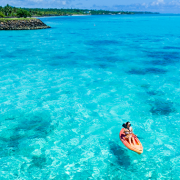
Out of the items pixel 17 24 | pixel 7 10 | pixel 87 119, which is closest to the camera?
pixel 87 119

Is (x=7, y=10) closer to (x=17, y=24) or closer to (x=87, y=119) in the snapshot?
(x=17, y=24)

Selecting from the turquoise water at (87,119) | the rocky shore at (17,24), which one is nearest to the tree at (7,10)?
the rocky shore at (17,24)

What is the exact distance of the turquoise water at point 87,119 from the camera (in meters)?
13.1

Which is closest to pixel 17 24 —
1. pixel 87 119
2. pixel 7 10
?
pixel 7 10

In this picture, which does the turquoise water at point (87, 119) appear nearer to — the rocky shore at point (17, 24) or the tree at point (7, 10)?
the rocky shore at point (17, 24)

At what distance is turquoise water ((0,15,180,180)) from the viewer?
13141mm

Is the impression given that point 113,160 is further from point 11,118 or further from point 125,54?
point 125,54

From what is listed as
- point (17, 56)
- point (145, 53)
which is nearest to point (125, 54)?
→ point (145, 53)

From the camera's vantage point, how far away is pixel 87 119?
736 inches

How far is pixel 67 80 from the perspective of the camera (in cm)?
2820

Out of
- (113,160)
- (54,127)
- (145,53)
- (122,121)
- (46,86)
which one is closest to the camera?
(113,160)

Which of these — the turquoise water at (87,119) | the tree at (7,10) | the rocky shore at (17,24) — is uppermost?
the tree at (7,10)

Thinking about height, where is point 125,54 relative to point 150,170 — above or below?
above

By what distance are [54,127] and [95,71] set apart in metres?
16.9
